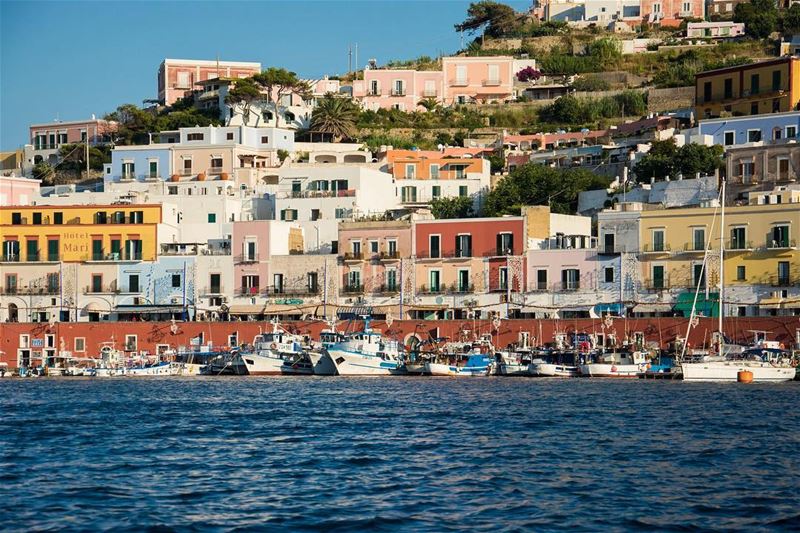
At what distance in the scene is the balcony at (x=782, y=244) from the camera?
76188mm

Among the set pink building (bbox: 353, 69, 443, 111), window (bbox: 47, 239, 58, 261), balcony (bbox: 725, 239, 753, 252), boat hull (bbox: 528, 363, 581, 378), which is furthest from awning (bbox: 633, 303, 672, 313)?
pink building (bbox: 353, 69, 443, 111)

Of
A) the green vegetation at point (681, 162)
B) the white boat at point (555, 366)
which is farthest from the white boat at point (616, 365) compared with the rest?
the green vegetation at point (681, 162)

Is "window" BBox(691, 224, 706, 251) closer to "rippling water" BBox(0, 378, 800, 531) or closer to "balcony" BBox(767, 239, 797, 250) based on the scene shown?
"balcony" BBox(767, 239, 797, 250)

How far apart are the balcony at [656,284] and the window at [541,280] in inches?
231

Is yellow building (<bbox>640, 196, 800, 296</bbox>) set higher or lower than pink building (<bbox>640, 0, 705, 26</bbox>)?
lower

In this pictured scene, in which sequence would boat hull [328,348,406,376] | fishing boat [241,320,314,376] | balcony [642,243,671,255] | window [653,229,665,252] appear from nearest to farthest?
boat hull [328,348,406,376] < fishing boat [241,320,314,376] < balcony [642,243,671,255] < window [653,229,665,252]

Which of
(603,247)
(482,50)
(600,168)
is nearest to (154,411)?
(603,247)

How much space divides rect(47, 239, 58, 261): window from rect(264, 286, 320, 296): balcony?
46.6 feet

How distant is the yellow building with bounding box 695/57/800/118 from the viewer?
9938 centimetres

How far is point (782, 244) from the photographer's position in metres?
76.5

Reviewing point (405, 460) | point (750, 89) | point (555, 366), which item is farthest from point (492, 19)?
point (405, 460)

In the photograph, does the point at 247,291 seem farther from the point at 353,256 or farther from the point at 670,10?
the point at 670,10

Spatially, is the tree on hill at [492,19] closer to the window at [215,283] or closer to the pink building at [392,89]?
the pink building at [392,89]

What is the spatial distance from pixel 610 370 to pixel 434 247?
16.9 meters
